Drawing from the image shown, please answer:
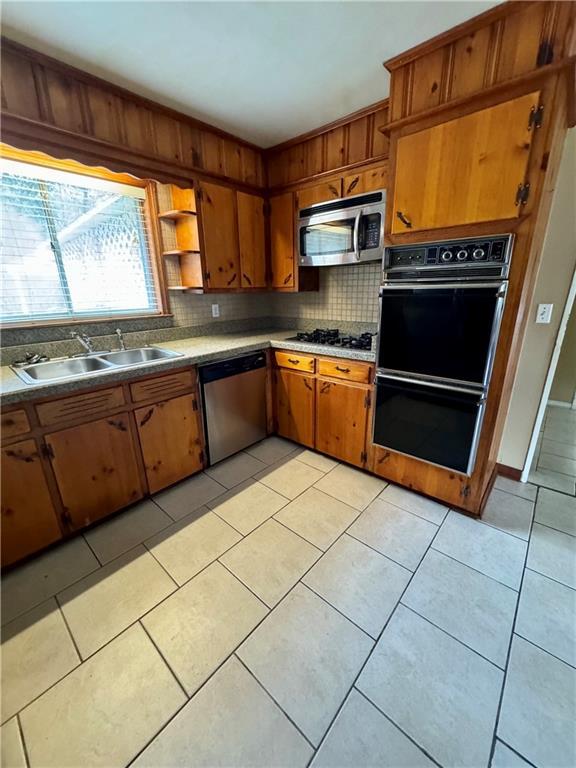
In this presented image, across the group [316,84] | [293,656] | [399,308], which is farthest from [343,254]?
[293,656]

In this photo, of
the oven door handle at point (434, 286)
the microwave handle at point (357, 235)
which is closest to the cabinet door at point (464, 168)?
the oven door handle at point (434, 286)

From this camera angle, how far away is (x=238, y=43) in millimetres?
1556

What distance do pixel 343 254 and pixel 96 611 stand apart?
8.36ft

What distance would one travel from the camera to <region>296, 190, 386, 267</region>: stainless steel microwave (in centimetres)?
217

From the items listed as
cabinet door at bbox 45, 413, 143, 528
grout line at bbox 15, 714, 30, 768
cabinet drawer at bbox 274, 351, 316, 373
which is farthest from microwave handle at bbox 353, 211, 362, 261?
grout line at bbox 15, 714, 30, 768

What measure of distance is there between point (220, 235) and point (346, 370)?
1.47m

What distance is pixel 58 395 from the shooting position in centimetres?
163

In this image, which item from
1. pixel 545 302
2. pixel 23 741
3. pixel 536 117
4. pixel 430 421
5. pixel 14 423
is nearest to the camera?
pixel 23 741

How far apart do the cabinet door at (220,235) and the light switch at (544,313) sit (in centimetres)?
222

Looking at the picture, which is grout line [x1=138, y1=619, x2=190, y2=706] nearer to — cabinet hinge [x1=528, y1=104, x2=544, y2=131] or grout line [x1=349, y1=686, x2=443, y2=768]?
grout line [x1=349, y1=686, x2=443, y2=768]

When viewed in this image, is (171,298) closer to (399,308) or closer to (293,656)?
(399,308)

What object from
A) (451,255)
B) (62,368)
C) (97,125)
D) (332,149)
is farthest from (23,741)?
(332,149)

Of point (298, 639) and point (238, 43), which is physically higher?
point (238, 43)

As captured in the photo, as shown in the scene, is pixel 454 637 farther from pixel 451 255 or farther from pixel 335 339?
pixel 335 339
